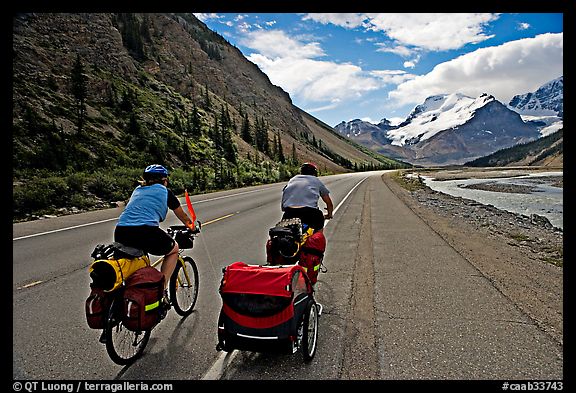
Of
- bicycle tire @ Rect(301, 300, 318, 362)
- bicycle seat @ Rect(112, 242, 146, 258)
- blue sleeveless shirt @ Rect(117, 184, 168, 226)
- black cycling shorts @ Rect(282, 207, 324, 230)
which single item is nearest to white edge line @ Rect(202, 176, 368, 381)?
bicycle tire @ Rect(301, 300, 318, 362)

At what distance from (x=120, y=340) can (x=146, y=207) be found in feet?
4.48

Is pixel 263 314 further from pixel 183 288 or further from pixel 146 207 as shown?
pixel 183 288

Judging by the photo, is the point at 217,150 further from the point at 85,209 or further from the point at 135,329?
the point at 135,329

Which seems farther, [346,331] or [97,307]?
[346,331]

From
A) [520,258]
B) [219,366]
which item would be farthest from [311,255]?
[520,258]

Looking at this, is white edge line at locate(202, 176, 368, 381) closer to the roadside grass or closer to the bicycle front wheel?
the bicycle front wheel

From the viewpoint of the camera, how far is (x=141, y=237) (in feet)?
13.7

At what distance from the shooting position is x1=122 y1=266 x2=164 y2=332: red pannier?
12.0 feet

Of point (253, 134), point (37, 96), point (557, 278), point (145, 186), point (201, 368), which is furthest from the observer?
point (253, 134)

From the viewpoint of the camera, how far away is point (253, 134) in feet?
265

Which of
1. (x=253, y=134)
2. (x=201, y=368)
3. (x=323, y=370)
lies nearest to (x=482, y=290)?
(x=323, y=370)

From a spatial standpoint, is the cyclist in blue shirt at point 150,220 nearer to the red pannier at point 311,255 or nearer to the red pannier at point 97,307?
the red pannier at point 97,307

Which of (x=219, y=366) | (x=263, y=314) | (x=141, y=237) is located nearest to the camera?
(x=263, y=314)

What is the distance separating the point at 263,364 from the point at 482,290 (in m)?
3.71
